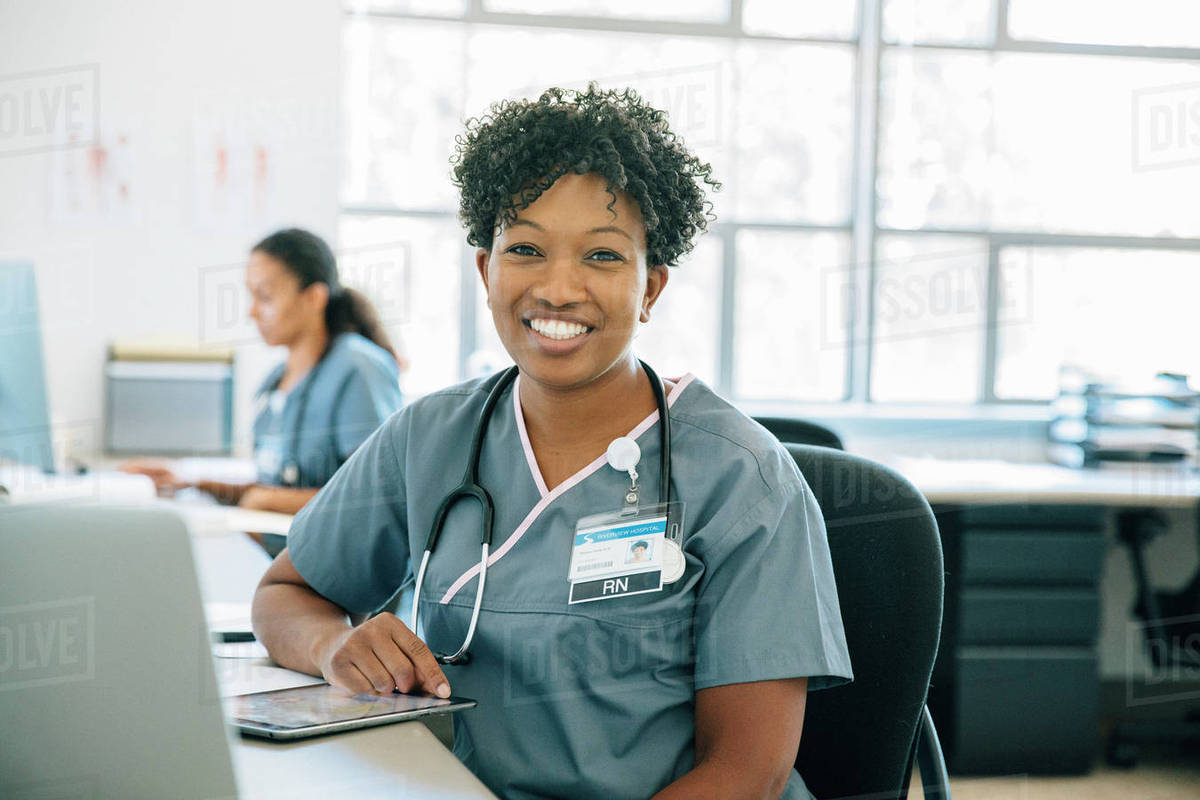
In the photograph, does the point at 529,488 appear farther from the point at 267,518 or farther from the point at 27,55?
the point at 27,55

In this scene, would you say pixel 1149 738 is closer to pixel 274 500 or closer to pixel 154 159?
pixel 274 500

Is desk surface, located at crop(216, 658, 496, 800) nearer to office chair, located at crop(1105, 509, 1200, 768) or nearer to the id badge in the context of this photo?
the id badge

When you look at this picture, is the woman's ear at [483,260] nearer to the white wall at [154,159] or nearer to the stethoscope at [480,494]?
the stethoscope at [480,494]

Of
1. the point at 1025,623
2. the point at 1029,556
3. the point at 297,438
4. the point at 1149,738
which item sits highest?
the point at 297,438

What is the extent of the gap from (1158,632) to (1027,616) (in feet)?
0.95

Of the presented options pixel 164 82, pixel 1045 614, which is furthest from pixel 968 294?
pixel 164 82

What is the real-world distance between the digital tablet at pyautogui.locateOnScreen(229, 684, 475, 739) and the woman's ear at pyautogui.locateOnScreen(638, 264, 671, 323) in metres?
0.47

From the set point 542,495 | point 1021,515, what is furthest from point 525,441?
point 1021,515

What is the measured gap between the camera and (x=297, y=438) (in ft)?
8.45

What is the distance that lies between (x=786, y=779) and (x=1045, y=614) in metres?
1.96

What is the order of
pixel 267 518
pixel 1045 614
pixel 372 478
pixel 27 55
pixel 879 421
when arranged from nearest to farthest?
pixel 372 478 → pixel 267 518 → pixel 1045 614 → pixel 27 55 → pixel 879 421

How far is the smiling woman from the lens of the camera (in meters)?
1.08

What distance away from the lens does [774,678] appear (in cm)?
106

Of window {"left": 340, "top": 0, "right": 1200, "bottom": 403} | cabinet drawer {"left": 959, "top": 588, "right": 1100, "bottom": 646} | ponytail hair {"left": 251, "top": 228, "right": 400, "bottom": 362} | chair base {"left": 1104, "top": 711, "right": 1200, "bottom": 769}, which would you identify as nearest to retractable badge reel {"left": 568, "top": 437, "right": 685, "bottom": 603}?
ponytail hair {"left": 251, "top": 228, "right": 400, "bottom": 362}
